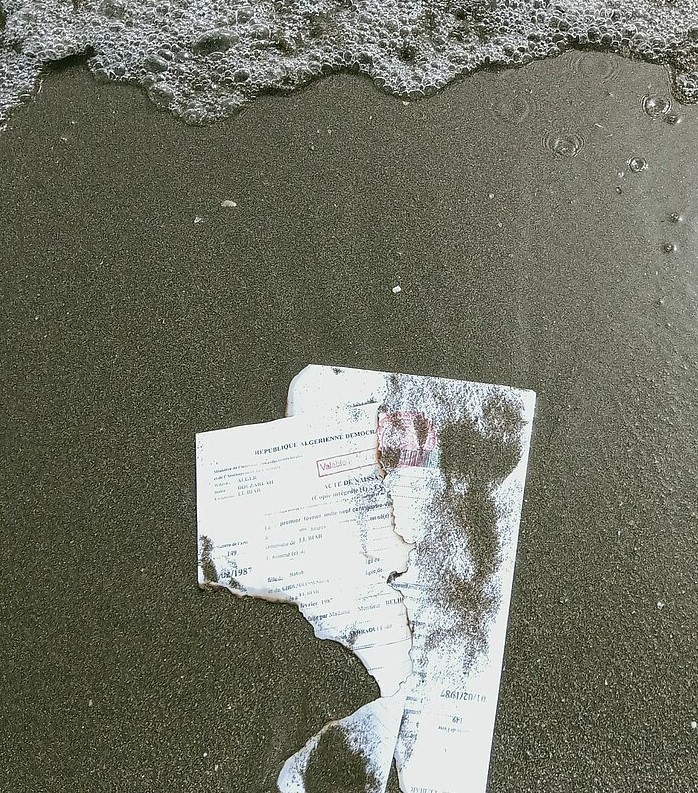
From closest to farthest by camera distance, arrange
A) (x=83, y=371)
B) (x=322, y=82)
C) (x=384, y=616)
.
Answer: (x=384, y=616) → (x=83, y=371) → (x=322, y=82)

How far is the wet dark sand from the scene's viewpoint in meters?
0.97

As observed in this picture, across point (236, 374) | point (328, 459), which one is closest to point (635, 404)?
point (328, 459)

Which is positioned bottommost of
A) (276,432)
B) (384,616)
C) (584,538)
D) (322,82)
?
(384,616)

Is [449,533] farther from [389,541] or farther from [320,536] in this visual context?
[320,536]

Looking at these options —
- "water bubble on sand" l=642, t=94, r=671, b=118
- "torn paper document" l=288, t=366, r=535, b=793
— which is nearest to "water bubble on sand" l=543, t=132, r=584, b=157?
"water bubble on sand" l=642, t=94, r=671, b=118

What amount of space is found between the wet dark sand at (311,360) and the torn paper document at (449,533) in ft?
0.11

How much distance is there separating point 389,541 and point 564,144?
0.86 m

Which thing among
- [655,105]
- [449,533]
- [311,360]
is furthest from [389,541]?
[655,105]

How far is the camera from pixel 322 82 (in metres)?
1.26

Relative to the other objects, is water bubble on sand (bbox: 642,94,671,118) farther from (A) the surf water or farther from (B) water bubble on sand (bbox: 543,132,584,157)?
(B) water bubble on sand (bbox: 543,132,584,157)

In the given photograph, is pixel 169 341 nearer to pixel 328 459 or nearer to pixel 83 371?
pixel 83 371

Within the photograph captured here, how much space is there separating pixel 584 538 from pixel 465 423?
0.28m

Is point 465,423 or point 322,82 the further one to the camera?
point 322,82

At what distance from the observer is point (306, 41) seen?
1288 millimetres
